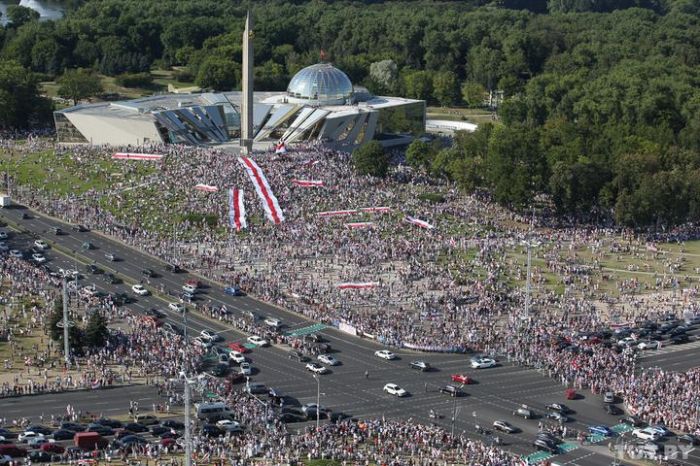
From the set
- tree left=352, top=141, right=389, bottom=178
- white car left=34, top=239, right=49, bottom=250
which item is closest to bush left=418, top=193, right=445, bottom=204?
tree left=352, top=141, right=389, bottom=178

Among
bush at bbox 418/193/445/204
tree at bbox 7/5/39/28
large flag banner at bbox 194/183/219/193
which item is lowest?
bush at bbox 418/193/445/204

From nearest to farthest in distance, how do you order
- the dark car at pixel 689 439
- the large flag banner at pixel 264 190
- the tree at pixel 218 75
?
1. the dark car at pixel 689 439
2. the large flag banner at pixel 264 190
3. the tree at pixel 218 75

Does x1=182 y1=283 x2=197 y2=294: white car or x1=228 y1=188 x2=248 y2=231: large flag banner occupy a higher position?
x1=228 y1=188 x2=248 y2=231: large flag banner

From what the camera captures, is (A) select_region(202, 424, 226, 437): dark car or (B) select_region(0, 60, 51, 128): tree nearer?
(A) select_region(202, 424, 226, 437): dark car

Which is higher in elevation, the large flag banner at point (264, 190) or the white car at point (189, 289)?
the large flag banner at point (264, 190)

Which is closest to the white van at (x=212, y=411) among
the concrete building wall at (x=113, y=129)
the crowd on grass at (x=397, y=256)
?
the crowd on grass at (x=397, y=256)

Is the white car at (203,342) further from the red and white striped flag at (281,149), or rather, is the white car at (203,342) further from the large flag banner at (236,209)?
the red and white striped flag at (281,149)

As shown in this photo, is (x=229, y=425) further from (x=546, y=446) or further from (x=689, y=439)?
(x=689, y=439)

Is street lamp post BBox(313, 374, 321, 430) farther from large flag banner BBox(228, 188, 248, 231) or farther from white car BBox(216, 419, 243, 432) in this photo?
large flag banner BBox(228, 188, 248, 231)
